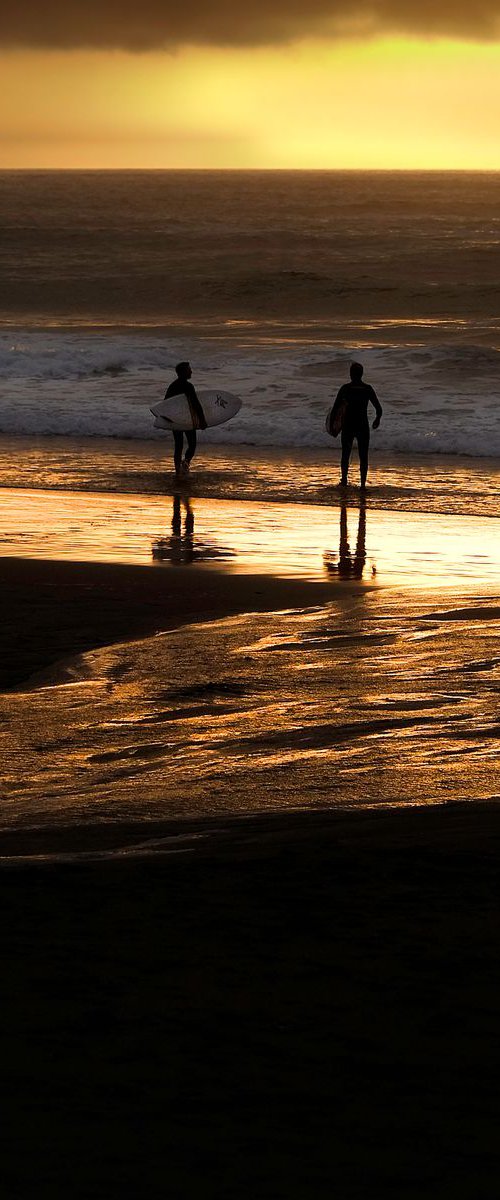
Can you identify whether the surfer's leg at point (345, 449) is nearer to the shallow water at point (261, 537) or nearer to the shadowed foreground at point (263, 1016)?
the shallow water at point (261, 537)

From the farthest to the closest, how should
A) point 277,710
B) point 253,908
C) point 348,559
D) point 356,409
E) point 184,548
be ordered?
point 356,409
point 184,548
point 348,559
point 277,710
point 253,908

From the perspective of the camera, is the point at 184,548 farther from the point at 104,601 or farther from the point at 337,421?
the point at 337,421

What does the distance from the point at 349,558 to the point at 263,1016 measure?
29.7ft

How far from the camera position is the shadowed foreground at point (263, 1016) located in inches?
147

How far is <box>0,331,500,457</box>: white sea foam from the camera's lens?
82.0ft

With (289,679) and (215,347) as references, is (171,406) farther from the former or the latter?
(215,347)

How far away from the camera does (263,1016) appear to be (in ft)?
14.7

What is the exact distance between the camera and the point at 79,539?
564 inches

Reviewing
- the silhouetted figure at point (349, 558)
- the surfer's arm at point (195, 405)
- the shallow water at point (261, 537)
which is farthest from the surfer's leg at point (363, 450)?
the silhouetted figure at point (349, 558)

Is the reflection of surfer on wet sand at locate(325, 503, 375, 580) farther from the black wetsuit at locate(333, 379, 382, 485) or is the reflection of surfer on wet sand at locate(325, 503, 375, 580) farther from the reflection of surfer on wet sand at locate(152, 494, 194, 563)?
the black wetsuit at locate(333, 379, 382, 485)

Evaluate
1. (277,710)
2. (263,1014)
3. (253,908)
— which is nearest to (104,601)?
(277,710)

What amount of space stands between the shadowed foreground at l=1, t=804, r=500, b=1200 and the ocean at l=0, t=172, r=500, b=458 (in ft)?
59.1

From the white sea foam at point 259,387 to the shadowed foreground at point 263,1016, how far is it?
18.0 meters

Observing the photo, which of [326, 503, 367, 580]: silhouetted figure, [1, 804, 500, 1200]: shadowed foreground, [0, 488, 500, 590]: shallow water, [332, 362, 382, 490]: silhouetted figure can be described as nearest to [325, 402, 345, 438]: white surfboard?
[332, 362, 382, 490]: silhouetted figure
